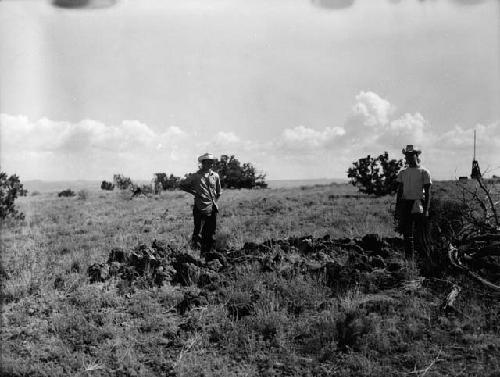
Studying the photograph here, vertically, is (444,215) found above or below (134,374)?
above

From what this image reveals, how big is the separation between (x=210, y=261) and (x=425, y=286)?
3.29 m

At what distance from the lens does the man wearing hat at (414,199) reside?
262 inches

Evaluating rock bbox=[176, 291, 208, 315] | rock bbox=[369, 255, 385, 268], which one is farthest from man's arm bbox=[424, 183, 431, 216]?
rock bbox=[176, 291, 208, 315]

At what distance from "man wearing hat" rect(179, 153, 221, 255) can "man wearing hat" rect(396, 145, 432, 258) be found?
10.9ft

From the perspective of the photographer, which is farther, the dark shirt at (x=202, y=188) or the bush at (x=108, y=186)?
the bush at (x=108, y=186)

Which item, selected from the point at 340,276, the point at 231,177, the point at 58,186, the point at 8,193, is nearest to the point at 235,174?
the point at 231,177

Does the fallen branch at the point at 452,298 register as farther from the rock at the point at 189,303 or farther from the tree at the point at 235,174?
the tree at the point at 235,174

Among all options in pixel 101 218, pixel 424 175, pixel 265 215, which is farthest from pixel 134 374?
pixel 101 218

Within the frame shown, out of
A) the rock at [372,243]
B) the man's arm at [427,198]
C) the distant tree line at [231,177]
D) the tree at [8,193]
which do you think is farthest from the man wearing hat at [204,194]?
the distant tree line at [231,177]

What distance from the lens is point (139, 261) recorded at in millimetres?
6586

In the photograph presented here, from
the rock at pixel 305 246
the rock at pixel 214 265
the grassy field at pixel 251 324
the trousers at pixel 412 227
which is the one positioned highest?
the trousers at pixel 412 227

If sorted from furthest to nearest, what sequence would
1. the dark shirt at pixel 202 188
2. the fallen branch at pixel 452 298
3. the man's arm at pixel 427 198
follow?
the dark shirt at pixel 202 188 < the man's arm at pixel 427 198 < the fallen branch at pixel 452 298

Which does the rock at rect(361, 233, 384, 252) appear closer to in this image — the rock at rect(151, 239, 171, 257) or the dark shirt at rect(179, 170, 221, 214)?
the dark shirt at rect(179, 170, 221, 214)

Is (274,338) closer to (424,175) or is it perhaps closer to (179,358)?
(179,358)
